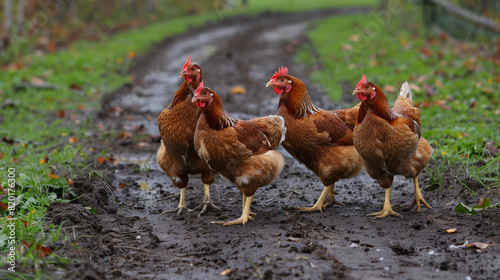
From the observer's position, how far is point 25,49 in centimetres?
1412

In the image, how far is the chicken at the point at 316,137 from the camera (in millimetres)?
5160

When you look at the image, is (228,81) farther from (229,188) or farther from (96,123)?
(229,188)

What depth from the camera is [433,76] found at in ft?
33.9

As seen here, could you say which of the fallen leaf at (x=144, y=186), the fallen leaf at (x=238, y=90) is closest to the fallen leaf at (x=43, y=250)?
the fallen leaf at (x=144, y=186)

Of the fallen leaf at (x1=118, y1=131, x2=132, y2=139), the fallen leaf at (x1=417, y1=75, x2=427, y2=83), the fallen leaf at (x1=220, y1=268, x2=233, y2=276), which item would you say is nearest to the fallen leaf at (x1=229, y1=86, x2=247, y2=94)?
the fallen leaf at (x1=118, y1=131, x2=132, y2=139)

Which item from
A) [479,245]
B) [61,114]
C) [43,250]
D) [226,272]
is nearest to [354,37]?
[61,114]

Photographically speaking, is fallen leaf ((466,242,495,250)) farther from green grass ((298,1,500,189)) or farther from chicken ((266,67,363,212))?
chicken ((266,67,363,212))

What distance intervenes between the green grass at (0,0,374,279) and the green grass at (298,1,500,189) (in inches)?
155

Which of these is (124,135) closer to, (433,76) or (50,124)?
(50,124)

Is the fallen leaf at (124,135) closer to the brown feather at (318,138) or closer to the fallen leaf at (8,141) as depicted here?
the fallen leaf at (8,141)

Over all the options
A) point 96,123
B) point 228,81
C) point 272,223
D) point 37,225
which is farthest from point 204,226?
point 228,81

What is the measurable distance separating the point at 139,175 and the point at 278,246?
9.29 feet

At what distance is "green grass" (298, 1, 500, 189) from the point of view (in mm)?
6074

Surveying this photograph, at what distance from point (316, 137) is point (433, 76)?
6109 millimetres
